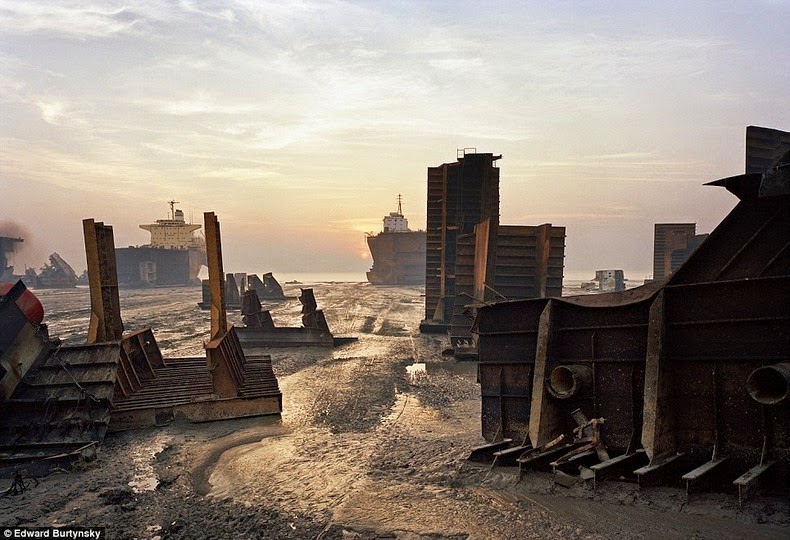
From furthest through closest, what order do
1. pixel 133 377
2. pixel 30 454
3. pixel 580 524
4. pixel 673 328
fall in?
1. pixel 133 377
2. pixel 30 454
3. pixel 673 328
4. pixel 580 524

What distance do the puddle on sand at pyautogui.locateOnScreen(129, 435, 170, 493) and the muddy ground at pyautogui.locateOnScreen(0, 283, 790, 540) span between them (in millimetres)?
26

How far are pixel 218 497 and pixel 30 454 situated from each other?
9.84 ft

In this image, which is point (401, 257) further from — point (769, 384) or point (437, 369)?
point (769, 384)

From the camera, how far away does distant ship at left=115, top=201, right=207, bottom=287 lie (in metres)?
68.2

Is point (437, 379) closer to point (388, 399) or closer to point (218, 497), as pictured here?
point (388, 399)

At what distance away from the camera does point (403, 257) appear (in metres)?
69.2

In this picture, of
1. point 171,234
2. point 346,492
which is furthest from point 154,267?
point 346,492

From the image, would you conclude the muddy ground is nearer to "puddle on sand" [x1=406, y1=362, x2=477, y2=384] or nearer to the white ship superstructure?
"puddle on sand" [x1=406, y1=362, x2=477, y2=384]

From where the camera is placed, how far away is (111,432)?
7121 mm

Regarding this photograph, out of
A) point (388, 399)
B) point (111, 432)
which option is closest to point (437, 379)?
point (388, 399)

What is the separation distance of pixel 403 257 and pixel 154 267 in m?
36.7

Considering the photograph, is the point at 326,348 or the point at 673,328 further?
the point at 326,348

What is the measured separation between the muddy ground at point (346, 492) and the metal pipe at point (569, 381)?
2.98 feet

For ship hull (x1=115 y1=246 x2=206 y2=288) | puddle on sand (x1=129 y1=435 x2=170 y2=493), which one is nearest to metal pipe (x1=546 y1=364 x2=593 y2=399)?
puddle on sand (x1=129 y1=435 x2=170 y2=493)
